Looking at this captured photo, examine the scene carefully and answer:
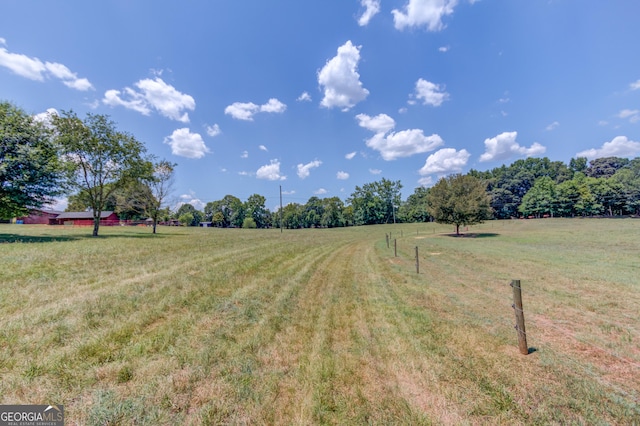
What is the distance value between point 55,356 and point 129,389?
4.83 ft

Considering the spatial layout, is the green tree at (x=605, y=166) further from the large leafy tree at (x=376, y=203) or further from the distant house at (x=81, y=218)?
the distant house at (x=81, y=218)

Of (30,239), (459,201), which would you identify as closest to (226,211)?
(30,239)

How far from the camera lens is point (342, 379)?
3494mm

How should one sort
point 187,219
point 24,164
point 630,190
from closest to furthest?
point 24,164 < point 630,190 < point 187,219

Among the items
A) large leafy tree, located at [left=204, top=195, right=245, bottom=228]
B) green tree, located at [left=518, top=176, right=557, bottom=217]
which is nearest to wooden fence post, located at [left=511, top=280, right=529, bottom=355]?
green tree, located at [left=518, top=176, right=557, bottom=217]

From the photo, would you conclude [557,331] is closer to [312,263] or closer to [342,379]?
[342,379]

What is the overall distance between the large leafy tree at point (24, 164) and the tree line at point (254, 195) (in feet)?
0.15

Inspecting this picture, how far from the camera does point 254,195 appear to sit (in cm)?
9325

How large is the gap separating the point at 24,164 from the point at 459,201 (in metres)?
40.1

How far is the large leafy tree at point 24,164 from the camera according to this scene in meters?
15.1

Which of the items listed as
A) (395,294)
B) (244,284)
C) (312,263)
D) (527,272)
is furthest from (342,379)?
(527,272)

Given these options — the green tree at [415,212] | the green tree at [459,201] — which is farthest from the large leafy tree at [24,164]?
the green tree at [415,212]

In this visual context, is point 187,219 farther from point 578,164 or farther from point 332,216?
point 578,164

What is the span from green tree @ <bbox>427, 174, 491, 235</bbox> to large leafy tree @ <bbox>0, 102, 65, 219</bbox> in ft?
126
